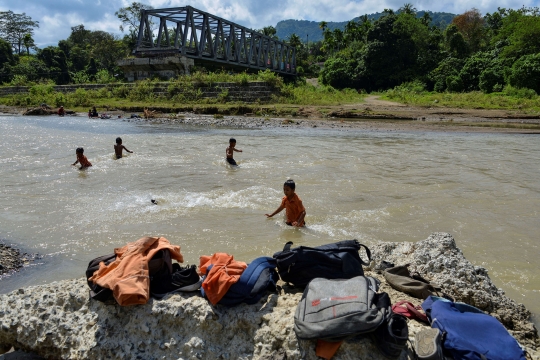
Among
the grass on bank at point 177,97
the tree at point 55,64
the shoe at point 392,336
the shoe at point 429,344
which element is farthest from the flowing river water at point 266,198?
the tree at point 55,64

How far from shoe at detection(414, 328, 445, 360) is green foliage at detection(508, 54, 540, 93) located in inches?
1268

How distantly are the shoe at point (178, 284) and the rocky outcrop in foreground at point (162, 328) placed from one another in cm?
6

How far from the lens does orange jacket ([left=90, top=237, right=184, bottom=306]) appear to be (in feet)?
9.41

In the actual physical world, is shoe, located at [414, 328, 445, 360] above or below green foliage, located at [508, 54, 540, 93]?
below

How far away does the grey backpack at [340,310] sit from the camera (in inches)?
96.0

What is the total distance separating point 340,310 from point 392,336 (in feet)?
1.09

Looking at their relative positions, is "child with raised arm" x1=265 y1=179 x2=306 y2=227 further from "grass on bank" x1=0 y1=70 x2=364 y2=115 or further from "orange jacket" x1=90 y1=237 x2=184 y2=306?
"grass on bank" x1=0 y1=70 x2=364 y2=115

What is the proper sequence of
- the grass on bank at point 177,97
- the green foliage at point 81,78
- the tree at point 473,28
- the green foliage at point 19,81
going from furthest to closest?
the tree at point 473,28, the green foliage at point 81,78, the green foliage at point 19,81, the grass on bank at point 177,97

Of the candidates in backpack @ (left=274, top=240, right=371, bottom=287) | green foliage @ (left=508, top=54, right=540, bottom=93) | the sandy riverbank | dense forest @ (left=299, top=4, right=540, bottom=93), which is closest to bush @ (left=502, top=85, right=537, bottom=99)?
green foliage @ (left=508, top=54, right=540, bottom=93)

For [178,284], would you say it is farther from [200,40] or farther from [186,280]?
[200,40]

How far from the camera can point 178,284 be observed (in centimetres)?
313

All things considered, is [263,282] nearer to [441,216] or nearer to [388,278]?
[388,278]

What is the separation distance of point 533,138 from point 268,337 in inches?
652

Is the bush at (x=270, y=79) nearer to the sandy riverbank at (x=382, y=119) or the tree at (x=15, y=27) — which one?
the sandy riverbank at (x=382, y=119)
